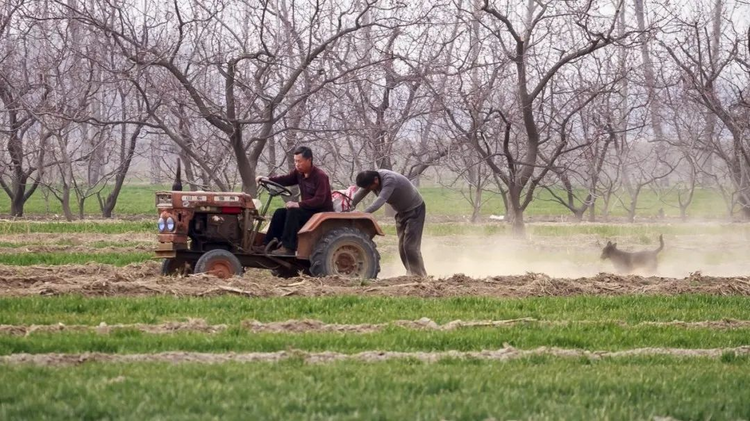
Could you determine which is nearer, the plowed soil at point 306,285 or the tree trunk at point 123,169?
the plowed soil at point 306,285

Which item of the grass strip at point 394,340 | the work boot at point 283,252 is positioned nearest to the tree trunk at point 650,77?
the work boot at point 283,252

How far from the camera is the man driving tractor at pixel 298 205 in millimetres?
14492

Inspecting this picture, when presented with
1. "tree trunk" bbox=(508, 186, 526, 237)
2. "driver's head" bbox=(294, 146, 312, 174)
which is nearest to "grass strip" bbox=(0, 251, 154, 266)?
"driver's head" bbox=(294, 146, 312, 174)

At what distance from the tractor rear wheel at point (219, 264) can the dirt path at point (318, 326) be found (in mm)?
3635

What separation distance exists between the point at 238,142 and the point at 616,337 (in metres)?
12.7

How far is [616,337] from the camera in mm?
9969

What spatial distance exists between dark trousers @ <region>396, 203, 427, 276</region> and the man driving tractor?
1.97 meters

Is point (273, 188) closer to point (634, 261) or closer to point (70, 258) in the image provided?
point (70, 258)

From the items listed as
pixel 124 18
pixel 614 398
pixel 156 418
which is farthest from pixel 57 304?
pixel 124 18

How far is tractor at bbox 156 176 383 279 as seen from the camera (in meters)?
13.8

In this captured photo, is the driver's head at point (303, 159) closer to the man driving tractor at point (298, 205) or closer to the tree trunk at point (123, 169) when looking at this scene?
the man driving tractor at point (298, 205)

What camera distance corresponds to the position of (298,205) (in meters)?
14.5

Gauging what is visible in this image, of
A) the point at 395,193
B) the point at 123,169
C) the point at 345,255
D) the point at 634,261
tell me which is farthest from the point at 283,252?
the point at 123,169

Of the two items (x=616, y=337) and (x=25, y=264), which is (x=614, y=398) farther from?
(x=25, y=264)
